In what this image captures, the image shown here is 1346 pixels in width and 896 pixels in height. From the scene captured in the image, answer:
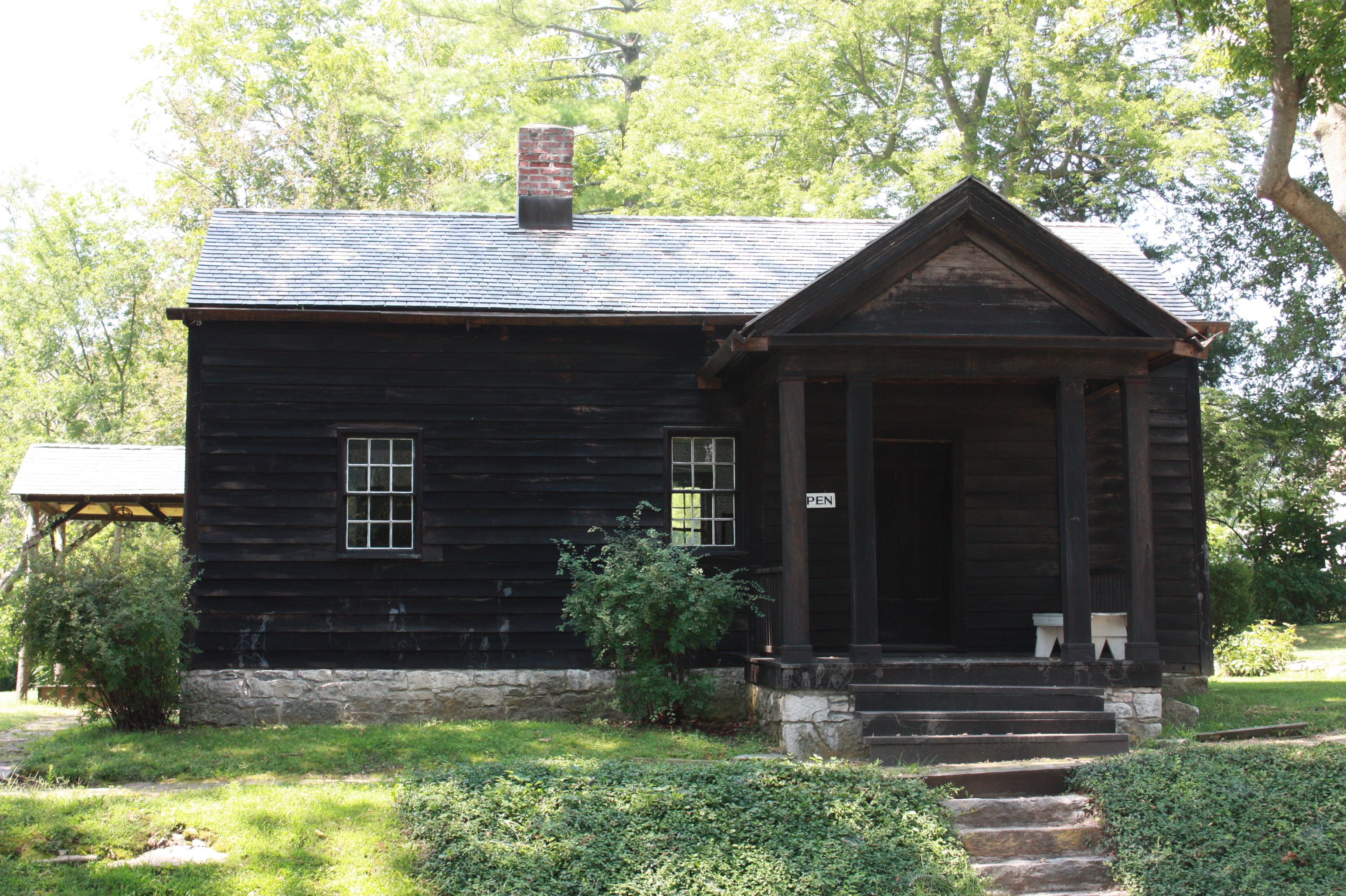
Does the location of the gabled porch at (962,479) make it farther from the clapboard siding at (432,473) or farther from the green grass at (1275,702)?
the green grass at (1275,702)

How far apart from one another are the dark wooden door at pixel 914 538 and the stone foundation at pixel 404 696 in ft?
6.60

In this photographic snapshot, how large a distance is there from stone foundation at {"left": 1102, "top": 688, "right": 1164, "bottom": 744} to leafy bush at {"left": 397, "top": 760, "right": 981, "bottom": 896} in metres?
2.87

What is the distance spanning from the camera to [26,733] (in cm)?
1125

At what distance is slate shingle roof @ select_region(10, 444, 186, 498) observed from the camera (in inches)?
578

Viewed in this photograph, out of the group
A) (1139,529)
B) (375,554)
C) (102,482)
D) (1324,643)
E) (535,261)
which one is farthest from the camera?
(1324,643)

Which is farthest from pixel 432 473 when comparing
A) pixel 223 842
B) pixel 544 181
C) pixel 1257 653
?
pixel 1257 653

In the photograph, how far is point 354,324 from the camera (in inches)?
445

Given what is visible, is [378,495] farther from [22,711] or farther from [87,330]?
[87,330]

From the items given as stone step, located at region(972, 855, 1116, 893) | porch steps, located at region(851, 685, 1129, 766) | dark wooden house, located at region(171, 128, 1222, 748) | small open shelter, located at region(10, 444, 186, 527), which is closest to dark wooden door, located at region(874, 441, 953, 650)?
dark wooden house, located at region(171, 128, 1222, 748)

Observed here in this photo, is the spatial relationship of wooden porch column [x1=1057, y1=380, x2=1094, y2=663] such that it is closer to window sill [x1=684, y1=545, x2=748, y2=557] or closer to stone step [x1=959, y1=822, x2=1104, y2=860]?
stone step [x1=959, y1=822, x2=1104, y2=860]

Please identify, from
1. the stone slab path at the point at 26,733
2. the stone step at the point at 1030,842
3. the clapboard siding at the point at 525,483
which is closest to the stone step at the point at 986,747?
the stone step at the point at 1030,842

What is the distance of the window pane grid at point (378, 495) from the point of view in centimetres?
1130

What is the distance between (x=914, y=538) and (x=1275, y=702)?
4.40 m

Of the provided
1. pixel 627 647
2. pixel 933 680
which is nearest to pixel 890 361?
pixel 933 680
